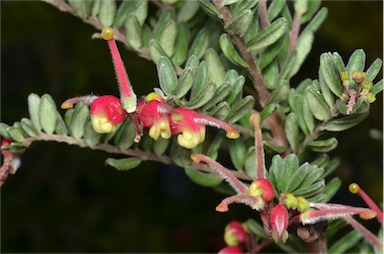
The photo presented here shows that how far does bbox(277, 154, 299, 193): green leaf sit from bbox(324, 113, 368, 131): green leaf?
2.5 inches

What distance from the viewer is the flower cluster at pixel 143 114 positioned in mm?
559

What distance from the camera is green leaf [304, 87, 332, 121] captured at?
2.01 feet

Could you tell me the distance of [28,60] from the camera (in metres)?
2.41

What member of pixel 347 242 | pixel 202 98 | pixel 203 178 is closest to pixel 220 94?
pixel 202 98

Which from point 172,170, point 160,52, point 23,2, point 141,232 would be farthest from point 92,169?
point 160,52

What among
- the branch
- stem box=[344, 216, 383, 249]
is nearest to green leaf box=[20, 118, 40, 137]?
the branch

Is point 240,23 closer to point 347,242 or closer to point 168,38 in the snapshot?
point 168,38

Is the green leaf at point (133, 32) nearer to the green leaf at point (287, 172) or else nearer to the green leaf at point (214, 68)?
the green leaf at point (214, 68)

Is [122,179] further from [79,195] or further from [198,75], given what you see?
[198,75]

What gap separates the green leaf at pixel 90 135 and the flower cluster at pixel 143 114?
9cm

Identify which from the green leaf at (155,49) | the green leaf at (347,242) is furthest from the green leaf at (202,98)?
the green leaf at (347,242)

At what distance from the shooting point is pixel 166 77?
579 millimetres

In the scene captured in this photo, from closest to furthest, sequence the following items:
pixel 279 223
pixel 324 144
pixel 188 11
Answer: pixel 279 223 → pixel 324 144 → pixel 188 11

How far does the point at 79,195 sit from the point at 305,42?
1207 mm
